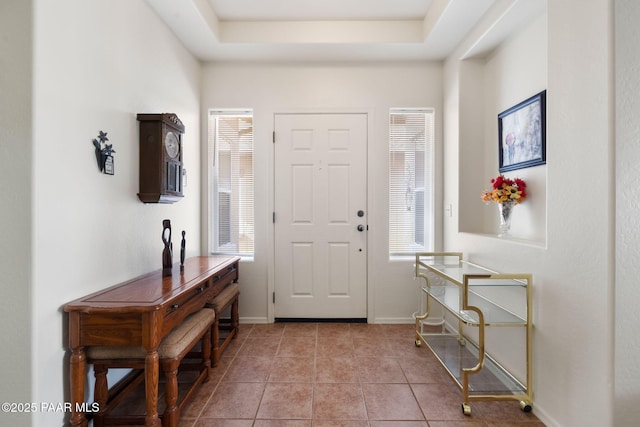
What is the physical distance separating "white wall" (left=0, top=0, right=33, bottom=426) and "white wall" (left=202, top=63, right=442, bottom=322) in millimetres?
1854

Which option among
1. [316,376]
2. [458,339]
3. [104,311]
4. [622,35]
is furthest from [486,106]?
[104,311]

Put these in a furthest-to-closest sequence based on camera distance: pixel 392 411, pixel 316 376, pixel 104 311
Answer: pixel 316 376, pixel 392 411, pixel 104 311

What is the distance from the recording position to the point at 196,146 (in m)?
3.13

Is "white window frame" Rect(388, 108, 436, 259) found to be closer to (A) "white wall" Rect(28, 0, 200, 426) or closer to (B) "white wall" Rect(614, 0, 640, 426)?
(B) "white wall" Rect(614, 0, 640, 426)

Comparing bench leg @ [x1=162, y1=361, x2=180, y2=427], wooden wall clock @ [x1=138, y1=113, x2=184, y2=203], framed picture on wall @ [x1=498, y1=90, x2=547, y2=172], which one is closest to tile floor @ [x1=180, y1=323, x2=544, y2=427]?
bench leg @ [x1=162, y1=361, x2=180, y2=427]

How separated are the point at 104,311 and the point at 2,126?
0.96 metres

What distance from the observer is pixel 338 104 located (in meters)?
3.19

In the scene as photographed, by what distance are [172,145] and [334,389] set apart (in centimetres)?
213

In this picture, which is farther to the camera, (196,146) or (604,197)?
(196,146)

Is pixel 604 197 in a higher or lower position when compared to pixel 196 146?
lower

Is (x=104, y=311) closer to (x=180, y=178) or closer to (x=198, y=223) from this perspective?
(x=180, y=178)

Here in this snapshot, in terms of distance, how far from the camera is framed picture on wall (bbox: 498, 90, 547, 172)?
2.09 m

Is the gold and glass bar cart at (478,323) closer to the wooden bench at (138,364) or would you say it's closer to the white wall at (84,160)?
Answer: the wooden bench at (138,364)

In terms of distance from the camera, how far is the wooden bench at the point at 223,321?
2.36m
